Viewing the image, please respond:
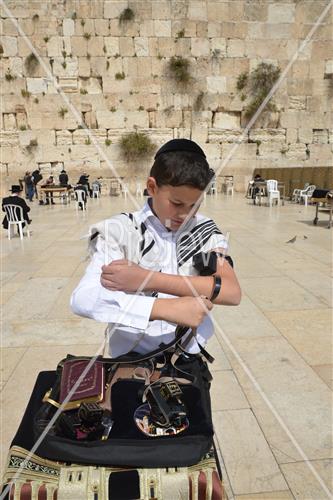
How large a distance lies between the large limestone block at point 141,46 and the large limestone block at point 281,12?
20.8ft

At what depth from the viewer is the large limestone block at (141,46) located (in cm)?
1845

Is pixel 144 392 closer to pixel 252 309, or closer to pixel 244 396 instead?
pixel 244 396

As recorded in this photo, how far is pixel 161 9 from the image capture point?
1828cm

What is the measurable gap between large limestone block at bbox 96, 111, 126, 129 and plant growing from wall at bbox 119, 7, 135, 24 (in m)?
4.23

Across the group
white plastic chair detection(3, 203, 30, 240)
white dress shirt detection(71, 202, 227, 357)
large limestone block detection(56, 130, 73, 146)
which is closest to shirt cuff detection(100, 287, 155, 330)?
white dress shirt detection(71, 202, 227, 357)

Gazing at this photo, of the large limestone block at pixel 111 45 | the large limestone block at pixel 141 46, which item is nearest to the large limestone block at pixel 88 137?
the large limestone block at pixel 111 45

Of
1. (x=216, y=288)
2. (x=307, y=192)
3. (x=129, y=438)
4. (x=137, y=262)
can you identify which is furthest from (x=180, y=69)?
(x=129, y=438)

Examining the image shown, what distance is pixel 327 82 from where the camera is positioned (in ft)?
64.8

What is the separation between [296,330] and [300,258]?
3.05 meters

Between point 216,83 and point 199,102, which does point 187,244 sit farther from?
point 216,83

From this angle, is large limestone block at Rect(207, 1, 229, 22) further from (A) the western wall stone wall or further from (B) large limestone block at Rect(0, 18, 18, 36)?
(B) large limestone block at Rect(0, 18, 18, 36)

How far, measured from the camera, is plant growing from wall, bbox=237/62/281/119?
19.2 m

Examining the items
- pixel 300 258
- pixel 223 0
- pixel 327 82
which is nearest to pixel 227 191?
pixel 327 82

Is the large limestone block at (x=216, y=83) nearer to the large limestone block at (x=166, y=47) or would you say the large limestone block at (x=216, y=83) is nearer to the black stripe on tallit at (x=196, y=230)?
the large limestone block at (x=166, y=47)
